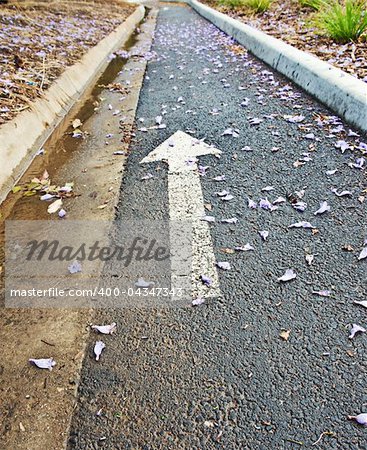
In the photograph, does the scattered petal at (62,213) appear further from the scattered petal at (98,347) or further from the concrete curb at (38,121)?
the scattered petal at (98,347)

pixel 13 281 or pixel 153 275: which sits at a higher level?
pixel 153 275

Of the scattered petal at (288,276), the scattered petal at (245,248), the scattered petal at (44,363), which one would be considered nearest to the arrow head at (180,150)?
the scattered petal at (245,248)

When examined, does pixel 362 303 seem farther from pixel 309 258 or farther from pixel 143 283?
pixel 143 283

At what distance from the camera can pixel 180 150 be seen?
3.53 metres

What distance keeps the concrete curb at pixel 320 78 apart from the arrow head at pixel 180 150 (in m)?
1.43

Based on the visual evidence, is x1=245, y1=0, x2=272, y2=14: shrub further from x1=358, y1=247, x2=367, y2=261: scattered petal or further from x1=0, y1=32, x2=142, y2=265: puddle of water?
x1=358, y1=247, x2=367, y2=261: scattered petal

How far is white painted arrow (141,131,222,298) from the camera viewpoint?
2049 millimetres

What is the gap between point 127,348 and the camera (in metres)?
1.68

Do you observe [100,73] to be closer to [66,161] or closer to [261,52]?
[261,52]

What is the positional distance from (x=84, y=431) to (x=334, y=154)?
2.86 metres

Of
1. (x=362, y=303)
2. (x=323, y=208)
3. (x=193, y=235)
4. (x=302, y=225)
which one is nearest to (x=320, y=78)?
(x=323, y=208)

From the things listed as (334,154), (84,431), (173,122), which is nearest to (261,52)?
(173,122)

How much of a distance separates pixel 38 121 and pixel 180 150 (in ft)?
5.96

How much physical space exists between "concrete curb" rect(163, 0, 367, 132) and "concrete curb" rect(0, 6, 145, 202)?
10.6 ft
